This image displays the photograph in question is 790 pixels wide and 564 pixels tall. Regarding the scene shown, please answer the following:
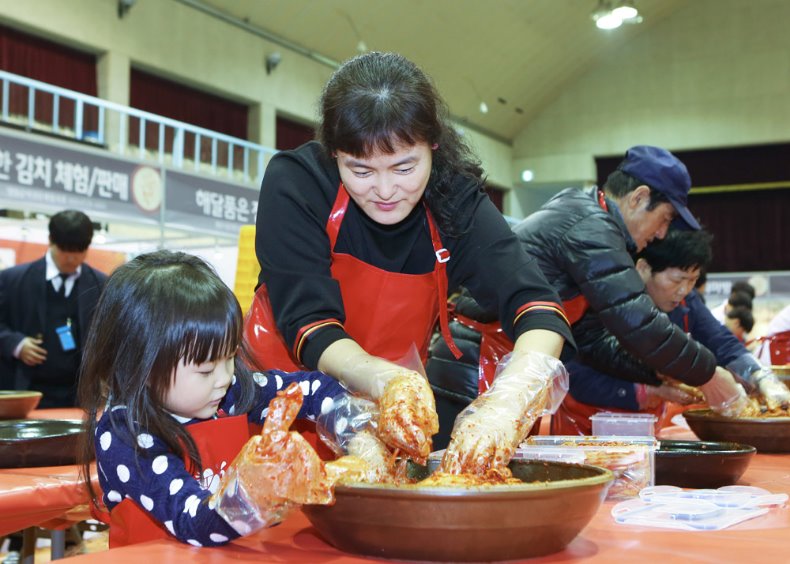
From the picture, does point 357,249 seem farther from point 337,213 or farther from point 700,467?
point 700,467

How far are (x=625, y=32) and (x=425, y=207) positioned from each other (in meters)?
13.7

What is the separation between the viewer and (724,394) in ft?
7.08

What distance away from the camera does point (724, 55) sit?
13.8 meters

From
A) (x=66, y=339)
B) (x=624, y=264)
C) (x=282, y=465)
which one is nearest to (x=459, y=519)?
(x=282, y=465)

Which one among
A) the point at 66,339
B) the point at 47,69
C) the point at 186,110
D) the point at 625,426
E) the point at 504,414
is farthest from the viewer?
the point at 186,110

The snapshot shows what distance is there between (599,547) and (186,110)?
911 cm

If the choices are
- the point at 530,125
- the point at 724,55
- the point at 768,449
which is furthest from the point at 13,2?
the point at 724,55

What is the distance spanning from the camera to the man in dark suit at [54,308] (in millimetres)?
3604

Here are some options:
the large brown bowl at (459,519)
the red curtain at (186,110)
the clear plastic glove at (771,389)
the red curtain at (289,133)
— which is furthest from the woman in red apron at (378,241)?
the red curtain at (289,133)

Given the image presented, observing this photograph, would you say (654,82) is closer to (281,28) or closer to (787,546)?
(281,28)

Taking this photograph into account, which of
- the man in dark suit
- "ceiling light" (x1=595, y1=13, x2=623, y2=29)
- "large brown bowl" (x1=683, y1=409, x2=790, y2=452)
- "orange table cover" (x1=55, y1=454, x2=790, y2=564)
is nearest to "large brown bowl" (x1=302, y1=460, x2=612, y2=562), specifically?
"orange table cover" (x1=55, y1=454, x2=790, y2=564)

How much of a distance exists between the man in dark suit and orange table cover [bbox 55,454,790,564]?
280 cm

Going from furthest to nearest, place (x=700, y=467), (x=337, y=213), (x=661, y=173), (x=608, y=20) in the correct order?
1. (x=608, y=20)
2. (x=661, y=173)
3. (x=337, y=213)
4. (x=700, y=467)

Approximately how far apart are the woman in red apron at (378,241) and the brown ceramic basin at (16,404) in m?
0.84
